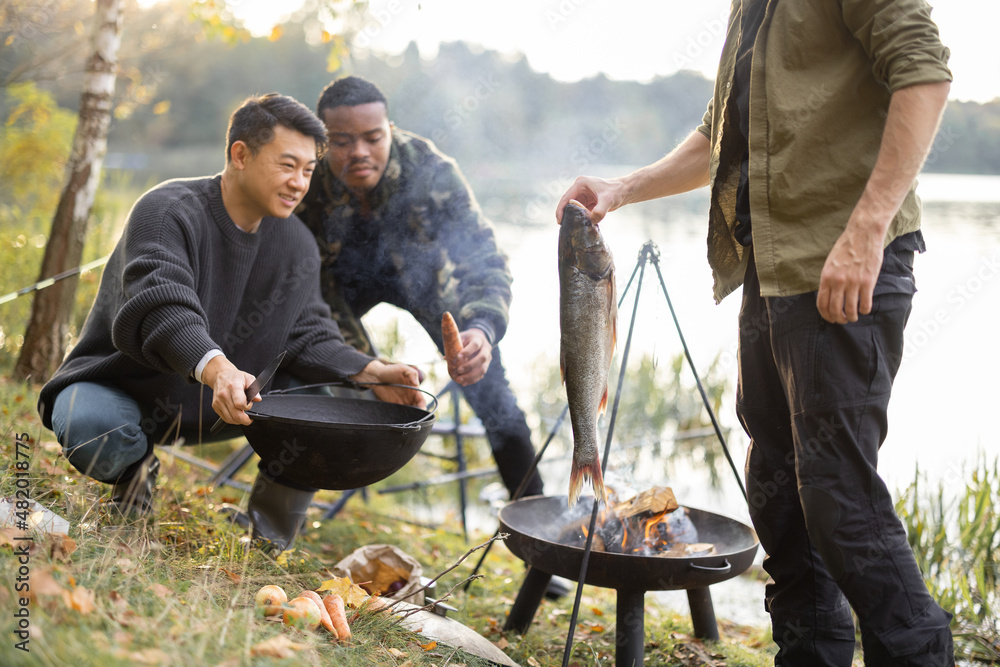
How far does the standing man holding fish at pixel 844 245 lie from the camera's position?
182 cm

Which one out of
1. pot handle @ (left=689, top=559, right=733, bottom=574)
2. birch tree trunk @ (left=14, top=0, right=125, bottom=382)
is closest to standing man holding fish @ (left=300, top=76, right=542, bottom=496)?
pot handle @ (left=689, top=559, right=733, bottom=574)

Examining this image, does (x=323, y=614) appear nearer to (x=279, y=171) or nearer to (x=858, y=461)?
(x=858, y=461)

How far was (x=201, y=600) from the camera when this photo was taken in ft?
7.05

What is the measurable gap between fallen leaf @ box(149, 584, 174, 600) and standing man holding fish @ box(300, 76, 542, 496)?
2097mm

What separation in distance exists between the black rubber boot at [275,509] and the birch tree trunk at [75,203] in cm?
297

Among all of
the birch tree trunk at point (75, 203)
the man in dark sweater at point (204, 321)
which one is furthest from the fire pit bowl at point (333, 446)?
the birch tree trunk at point (75, 203)

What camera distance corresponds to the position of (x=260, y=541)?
3.02 m

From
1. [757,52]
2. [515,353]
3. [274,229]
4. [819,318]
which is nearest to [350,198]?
[274,229]

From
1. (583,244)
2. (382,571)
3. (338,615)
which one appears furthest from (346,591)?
(583,244)

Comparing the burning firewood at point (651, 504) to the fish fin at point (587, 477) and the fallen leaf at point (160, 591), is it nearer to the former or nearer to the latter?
the fish fin at point (587, 477)

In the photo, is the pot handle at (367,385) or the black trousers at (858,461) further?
the pot handle at (367,385)

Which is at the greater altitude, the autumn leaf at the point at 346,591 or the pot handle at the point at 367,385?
the pot handle at the point at 367,385

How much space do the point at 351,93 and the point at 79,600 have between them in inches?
116

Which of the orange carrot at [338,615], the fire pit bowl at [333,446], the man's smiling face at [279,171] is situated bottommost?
the orange carrot at [338,615]
